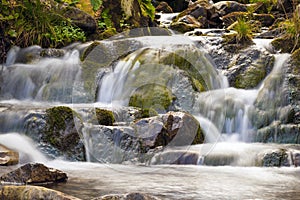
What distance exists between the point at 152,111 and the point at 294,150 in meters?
2.12

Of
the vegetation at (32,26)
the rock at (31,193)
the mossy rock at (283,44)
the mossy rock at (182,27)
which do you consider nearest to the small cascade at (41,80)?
the vegetation at (32,26)

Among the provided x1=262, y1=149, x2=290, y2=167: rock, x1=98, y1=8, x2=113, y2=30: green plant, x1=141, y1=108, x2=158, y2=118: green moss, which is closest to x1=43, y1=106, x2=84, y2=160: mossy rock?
x1=141, y1=108, x2=158, y2=118: green moss

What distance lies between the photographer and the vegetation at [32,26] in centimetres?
942

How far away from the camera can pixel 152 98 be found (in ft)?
24.2

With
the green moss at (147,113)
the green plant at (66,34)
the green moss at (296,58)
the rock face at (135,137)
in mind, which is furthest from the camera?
the green plant at (66,34)

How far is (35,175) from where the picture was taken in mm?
4031

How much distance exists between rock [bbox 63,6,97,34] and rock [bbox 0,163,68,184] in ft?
22.1

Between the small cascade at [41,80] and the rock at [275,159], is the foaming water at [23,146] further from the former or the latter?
the rock at [275,159]

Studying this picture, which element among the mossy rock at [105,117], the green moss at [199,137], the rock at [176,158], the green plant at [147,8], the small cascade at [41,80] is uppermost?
the green plant at [147,8]

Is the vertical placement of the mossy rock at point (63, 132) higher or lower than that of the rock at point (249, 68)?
lower

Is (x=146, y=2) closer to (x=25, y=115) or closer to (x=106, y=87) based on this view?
(x=106, y=87)

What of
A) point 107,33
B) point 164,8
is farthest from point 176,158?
point 164,8

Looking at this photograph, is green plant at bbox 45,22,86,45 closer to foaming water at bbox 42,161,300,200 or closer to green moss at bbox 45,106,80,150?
green moss at bbox 45,106,80,150

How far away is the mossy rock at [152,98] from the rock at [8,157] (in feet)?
7.99
